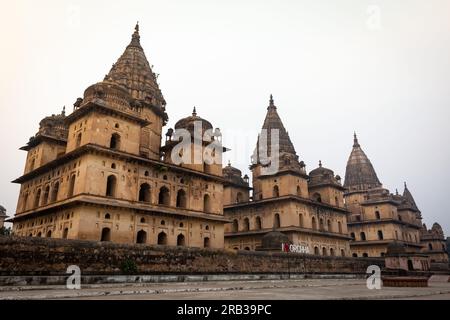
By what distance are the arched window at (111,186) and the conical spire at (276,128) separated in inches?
972

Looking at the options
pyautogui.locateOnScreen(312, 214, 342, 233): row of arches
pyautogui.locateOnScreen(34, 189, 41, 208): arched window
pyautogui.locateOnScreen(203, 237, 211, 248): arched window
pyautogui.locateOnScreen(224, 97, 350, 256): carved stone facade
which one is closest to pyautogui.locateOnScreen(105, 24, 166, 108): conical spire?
pyautogui.locateOnScreen(224, 97, 350, 256): carved stone facade

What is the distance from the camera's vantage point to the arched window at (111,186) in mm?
25083

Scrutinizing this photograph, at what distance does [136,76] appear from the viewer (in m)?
36.8

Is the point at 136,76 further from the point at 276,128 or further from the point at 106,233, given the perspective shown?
the point at 276,128

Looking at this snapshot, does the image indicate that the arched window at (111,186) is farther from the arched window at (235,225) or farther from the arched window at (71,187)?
the arched window at (235,225)

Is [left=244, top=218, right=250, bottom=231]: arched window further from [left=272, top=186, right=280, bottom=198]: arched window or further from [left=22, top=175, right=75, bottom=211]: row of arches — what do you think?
[left=22, top=175, right=75, bottom=211]: row of arches

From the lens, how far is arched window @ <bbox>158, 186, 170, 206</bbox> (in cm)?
2850

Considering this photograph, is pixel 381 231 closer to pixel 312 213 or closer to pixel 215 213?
pixel 312 213

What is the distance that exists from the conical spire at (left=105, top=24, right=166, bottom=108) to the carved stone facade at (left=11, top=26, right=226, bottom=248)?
2.10 metres

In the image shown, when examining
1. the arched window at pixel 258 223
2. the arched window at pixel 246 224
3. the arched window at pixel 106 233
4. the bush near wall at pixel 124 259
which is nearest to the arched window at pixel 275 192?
the arched window at pixel 258 223

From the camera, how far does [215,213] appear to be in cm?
3131

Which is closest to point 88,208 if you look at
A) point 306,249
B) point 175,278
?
point 175,278
